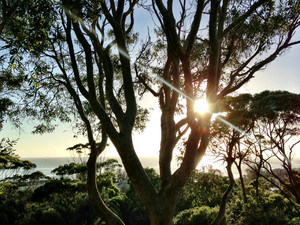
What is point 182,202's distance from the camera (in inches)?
611

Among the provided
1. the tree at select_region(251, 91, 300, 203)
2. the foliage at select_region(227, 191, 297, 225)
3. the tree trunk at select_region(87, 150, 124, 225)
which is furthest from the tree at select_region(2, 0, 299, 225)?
the foliage at select_region(227, 191, 297, 225)

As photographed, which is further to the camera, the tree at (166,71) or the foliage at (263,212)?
the foliage at (263,212)

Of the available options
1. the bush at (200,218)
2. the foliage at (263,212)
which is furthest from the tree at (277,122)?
the bush at (200,218)

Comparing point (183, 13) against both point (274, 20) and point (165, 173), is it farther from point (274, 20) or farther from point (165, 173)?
point (165, 173)

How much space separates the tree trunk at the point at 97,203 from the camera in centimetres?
384

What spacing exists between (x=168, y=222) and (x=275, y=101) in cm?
762

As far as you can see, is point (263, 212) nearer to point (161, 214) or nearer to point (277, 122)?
point (277, 122)

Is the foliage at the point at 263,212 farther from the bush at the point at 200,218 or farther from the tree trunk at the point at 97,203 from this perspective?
the tree trunk at the point at 97,203

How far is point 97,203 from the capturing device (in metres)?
3.99

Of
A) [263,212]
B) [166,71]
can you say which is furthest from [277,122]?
[166,71]

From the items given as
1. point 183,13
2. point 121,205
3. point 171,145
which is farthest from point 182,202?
point 183,13

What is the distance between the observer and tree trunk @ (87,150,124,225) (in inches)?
151

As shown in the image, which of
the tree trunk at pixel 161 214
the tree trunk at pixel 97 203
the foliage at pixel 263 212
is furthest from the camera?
the foliage at pixel 263 212

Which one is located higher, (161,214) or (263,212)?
(161,214)
